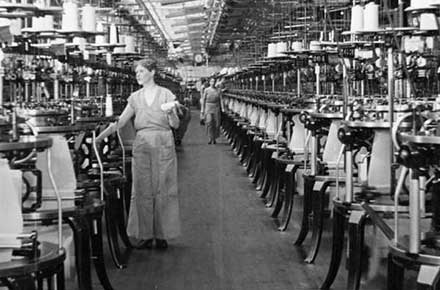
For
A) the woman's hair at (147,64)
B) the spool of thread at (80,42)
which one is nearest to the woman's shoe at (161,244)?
the woman's hair at (147,64)

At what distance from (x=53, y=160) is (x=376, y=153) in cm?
189

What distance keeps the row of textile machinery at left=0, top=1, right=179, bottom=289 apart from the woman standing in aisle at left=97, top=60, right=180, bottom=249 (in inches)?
8.0

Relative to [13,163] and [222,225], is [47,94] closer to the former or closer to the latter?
[222,225]

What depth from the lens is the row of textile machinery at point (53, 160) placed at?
3.50m

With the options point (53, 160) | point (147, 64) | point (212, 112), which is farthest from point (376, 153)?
point (212, 112)

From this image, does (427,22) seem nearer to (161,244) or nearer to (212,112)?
(161,244)

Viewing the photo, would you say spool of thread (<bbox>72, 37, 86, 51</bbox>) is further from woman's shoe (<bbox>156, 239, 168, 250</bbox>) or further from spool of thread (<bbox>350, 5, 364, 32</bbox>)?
spool of thread (<bbox>350, 5, 364, 32</bbox>)

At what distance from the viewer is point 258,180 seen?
1194 cm

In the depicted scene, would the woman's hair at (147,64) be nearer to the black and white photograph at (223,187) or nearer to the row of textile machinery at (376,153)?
the black and white photograph at (223,187)

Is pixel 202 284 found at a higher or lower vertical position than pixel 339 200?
lower

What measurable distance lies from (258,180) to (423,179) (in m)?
8.29

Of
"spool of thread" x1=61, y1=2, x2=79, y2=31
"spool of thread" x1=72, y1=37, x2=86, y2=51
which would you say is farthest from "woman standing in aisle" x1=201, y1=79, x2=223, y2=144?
"spool of thread" x1=61, y1=2, x2=79, y2=31

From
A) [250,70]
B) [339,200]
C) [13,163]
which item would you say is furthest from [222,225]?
[250,70]

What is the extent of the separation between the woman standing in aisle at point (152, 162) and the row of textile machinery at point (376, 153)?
112 cm
